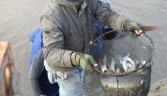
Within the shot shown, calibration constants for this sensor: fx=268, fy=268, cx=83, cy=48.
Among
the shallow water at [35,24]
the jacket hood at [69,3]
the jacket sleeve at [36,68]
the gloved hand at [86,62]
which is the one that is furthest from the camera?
the shallow water at [35,24]

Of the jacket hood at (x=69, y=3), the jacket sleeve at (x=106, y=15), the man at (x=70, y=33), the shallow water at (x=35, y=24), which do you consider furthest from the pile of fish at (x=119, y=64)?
the shallow water at (x=35, y=24)

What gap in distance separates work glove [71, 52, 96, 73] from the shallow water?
7.72 ft

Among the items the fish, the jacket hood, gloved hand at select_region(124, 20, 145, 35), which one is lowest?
the fish

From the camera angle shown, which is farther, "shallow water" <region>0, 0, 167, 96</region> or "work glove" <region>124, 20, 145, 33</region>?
"shallow water" <region>0, 0, 167, 96</region>

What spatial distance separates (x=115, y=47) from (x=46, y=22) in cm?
96

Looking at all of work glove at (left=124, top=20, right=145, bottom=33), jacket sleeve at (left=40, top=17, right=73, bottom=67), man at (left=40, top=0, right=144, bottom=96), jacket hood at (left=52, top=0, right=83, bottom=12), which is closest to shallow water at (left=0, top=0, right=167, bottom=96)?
man at (left=40, top=0, right=144, bottom=96)

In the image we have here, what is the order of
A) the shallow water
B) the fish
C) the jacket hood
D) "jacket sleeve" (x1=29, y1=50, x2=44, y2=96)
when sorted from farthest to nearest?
the shallow water
"jacket sleeve" (x1=29, y1=50, x2=44, y2=96)
the jacket hood
the fish

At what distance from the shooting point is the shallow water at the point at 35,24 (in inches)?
207

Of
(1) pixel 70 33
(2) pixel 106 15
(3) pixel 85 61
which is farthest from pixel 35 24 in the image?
(3) pixel 85 61

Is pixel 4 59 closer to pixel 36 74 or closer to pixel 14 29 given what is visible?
pixel 36 74

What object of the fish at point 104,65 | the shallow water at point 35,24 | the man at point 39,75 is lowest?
the shallow water at point 35,24

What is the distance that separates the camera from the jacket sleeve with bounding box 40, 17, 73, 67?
287 centimetres

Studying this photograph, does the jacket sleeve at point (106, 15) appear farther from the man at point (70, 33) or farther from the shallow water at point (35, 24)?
the shallow water at point (35, 24)

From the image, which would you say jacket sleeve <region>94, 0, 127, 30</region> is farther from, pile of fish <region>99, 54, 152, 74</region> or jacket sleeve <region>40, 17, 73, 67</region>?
jacket sleeve <region>40, 17, 73, 67</region>
